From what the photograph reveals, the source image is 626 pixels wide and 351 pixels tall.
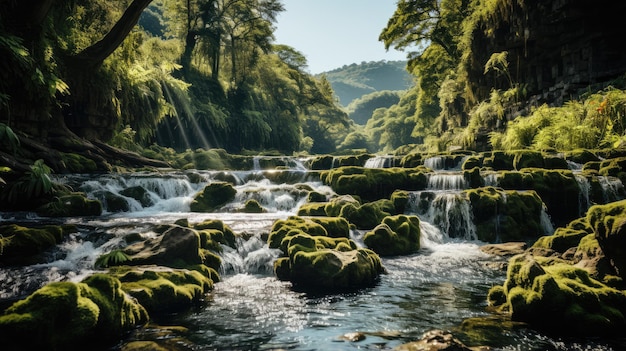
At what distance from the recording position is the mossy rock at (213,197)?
52.9 feet

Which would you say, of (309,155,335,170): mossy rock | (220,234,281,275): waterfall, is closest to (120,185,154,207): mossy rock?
(220,234,281,275): waterfall

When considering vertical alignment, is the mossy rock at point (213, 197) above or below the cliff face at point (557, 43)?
below

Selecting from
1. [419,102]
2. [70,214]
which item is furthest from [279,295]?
[419,102]

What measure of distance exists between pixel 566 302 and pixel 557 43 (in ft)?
72.6

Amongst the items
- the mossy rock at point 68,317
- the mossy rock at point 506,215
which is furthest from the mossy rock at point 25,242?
the mossy rock at point 506,215

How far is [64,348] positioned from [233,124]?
34.9 metres

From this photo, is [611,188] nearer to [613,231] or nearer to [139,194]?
[613,231]

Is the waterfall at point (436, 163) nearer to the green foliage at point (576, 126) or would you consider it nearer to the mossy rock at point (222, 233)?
the green foliage at point (576, 126)

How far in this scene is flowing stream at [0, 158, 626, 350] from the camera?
500 cm

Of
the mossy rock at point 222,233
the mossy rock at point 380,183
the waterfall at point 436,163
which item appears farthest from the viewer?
the waterfall at point 436,163

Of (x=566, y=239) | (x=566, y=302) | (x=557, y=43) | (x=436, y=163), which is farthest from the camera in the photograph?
(x=557, y=43)

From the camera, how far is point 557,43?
22.2 meters

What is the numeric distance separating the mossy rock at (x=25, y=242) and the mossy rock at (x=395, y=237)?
307 inches

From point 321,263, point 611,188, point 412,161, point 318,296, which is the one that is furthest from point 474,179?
point 318,296
